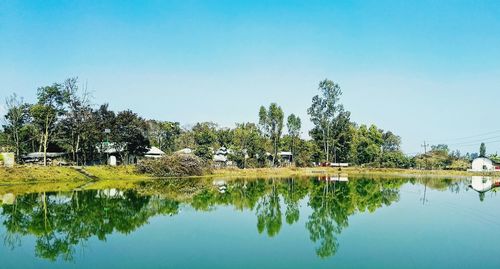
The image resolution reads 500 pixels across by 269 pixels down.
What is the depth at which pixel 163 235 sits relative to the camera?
51.7ft

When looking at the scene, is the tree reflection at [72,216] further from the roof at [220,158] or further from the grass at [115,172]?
the roof at [220,158]

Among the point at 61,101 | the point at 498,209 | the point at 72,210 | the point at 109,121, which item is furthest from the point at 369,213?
the point at 61,101

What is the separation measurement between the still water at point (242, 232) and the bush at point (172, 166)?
19.1 metres

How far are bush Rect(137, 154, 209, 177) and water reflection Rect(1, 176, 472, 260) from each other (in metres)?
15.9

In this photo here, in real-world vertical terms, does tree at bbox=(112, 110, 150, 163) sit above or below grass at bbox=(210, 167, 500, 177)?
above

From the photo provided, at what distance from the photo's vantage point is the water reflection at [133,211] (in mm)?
15484

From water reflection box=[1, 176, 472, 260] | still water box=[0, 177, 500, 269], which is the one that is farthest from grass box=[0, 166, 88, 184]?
water reflection box=[1, 176, 472, 260]

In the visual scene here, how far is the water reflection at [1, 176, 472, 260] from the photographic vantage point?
50.8 feet

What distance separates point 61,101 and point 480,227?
48302 mm

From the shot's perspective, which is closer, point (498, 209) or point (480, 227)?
point (480, 227)

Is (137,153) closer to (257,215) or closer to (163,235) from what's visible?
(257,215)

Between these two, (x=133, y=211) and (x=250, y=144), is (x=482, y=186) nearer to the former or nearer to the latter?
(x=133, y=211)

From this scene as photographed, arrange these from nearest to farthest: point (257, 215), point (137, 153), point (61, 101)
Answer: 1. point (257, 215)
2. point (61, 101)
3. point (137, 153)

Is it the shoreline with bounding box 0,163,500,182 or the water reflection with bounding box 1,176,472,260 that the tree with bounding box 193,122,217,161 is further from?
the water reflection with bounding box 1,176,472,260
